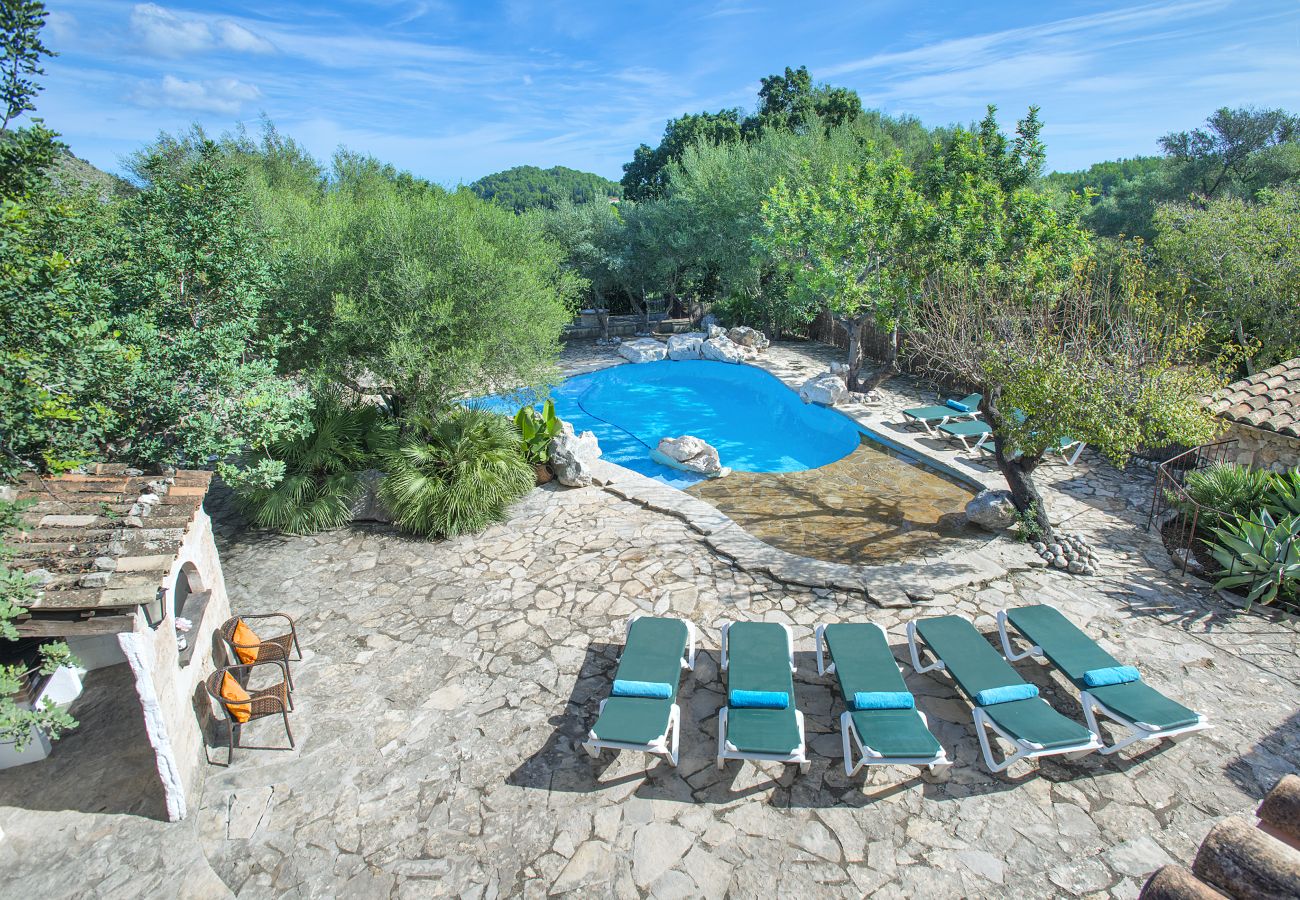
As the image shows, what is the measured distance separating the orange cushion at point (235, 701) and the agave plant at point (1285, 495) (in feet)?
44.2

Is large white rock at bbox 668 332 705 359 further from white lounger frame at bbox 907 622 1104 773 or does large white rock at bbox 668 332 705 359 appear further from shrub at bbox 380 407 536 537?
white lounger frame at bbox 907 622 1104 773

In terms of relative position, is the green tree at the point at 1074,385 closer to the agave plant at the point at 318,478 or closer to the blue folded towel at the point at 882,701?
the blue folded towel at the point at 882,701

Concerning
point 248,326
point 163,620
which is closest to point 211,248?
point 248,326

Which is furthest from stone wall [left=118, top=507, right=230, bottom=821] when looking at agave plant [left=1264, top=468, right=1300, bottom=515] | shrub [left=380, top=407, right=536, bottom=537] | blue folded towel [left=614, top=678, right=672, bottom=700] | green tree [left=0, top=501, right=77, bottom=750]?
agave plant [left=1264, top=468, right=1300, bottom=515]

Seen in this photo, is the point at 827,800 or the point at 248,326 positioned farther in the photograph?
the point at 248,326

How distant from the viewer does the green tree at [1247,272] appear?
13969 mm

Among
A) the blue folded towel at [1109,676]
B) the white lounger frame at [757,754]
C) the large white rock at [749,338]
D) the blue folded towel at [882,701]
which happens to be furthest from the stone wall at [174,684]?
the large white rock at [749,338]

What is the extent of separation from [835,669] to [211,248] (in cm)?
954

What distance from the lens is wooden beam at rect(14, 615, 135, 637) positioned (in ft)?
17.0

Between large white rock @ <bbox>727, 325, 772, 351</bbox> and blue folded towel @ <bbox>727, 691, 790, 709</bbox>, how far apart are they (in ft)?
62.4

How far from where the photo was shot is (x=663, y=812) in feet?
19.3

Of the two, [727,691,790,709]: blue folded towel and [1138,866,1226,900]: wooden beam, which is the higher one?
[1138,866,1226,900]: wooden beam

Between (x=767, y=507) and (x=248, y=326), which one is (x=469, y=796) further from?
(x=767, y=507)

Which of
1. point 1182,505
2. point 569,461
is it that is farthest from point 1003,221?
point 569,461
